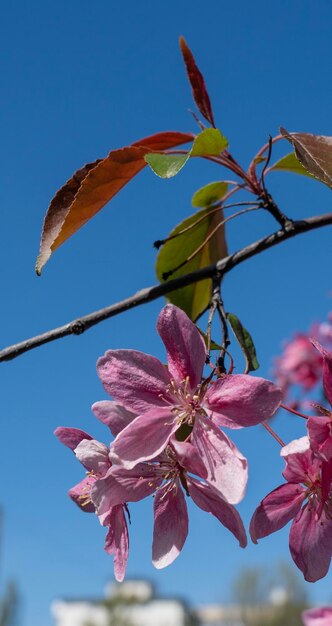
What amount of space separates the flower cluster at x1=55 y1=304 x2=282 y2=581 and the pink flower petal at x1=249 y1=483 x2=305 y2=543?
1.9 inches

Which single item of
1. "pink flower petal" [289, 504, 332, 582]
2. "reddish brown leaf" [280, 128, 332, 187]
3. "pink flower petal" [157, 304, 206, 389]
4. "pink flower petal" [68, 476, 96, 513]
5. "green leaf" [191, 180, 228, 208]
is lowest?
"pink flower petal" [289, 504, 332, 582]

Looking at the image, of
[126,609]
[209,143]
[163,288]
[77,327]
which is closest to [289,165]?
[209,143]

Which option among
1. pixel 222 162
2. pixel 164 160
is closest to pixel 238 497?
pixel 164 160

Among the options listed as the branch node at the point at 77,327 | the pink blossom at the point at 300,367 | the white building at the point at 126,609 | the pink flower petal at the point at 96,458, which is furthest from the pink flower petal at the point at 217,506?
the white building at the point at 126,609

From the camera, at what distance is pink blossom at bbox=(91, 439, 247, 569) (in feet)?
2.95

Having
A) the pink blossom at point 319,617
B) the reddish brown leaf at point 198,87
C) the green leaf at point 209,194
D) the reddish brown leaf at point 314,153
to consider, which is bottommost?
the pink blossom at point 319,617

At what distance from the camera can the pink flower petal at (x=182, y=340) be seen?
938mm

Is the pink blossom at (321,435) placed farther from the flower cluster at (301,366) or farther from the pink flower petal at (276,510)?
the flower cluster at (301,366)

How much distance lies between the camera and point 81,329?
3.26 feet

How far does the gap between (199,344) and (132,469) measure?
15 centimetres

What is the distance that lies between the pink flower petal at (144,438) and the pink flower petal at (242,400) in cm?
5

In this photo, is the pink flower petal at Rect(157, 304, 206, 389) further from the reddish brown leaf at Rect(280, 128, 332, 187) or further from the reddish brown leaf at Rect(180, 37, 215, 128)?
the reddish brown leaf at Rect(180, 37, 215, 128)

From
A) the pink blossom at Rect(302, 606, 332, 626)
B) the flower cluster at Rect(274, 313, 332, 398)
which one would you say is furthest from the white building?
the pink blossom at Rect(302, 606, 332, 626)

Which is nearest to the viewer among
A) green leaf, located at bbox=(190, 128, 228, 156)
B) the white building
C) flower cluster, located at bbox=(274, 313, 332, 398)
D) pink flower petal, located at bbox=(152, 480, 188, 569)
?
pink flower petal, located at bbox=(152, 480, 188, 569)
